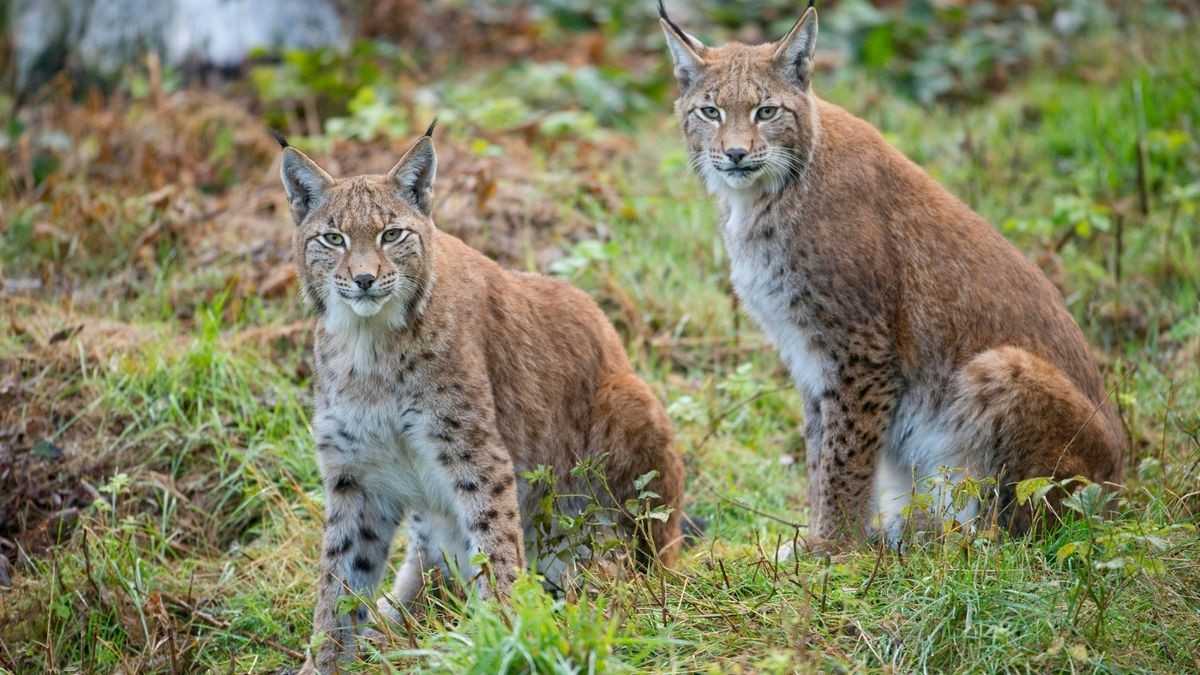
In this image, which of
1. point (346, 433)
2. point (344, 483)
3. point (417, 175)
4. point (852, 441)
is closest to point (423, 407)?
point (346, 433)

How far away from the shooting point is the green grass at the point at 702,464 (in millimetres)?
4012

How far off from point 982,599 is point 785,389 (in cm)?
289

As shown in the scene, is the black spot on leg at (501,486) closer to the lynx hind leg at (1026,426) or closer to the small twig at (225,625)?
the small twig at (225,625)

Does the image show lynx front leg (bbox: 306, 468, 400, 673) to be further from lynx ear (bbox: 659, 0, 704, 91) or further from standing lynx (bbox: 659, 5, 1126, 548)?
lynx ear (bbox: 659, 0, 704, 91)

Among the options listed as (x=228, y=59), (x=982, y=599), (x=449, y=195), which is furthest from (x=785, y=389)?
(x=228, y=59)

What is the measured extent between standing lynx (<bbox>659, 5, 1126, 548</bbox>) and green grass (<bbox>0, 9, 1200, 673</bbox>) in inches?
15.7

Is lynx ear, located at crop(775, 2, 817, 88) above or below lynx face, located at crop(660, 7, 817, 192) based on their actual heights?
above

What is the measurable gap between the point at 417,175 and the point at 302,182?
0.43 meters

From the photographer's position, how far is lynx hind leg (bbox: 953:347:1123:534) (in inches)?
196

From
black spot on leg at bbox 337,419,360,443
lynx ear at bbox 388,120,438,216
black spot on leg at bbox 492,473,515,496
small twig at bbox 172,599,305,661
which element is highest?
lynx ear at bbox 388,120,438,216

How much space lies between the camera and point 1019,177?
29.6ft

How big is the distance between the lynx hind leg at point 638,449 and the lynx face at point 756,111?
1022mm

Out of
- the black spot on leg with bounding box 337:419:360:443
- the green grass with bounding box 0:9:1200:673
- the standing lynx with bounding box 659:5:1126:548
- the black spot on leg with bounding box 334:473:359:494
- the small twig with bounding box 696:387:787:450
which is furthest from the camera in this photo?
the small twig with bounding box 696:387:787:450

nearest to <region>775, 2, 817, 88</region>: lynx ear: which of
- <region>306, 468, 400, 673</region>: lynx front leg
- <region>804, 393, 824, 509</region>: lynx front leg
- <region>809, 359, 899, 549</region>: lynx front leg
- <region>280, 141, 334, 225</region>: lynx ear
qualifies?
<region>809, 359, 899, 549</region>: lynx front leg
